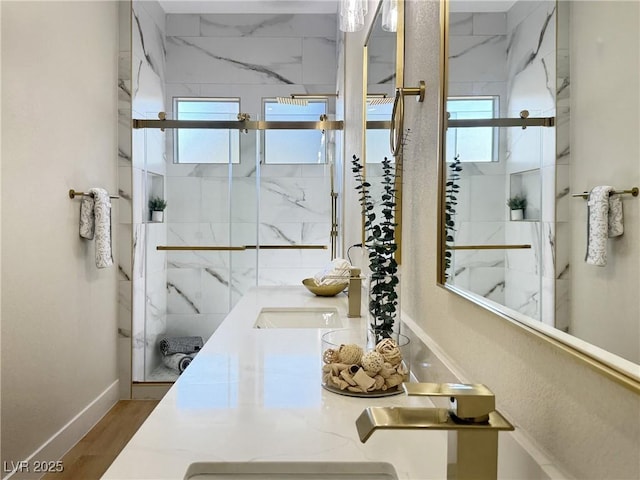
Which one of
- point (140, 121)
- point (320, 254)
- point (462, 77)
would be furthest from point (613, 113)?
point (320, 254)

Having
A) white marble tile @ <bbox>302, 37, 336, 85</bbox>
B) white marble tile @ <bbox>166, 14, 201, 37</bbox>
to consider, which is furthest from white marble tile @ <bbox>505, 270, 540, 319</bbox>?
white marble tile @ <bbox>166, 14, 201, 37</bbox>

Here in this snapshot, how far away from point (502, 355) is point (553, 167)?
325 mm

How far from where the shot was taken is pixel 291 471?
0.75 metres

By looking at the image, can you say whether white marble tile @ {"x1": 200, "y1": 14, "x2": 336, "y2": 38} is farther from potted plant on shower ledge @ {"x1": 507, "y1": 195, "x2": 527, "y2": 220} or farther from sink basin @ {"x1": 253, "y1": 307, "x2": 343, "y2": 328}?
potted plant on shower ledge @ {"x1": 507, "y1": 195, "x2": 527, "y2": 220}

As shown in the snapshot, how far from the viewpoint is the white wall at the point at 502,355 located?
483 mm

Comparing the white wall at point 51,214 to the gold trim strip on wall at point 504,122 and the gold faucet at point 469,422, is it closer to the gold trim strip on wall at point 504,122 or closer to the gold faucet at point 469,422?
the gold trim strip on wall at point 504,122

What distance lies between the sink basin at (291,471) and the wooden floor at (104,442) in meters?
2.03

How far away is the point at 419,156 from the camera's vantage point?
130 centimetres

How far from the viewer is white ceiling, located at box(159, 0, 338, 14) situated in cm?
436

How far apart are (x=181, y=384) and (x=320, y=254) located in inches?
134

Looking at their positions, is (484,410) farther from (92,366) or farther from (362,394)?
(92,366)

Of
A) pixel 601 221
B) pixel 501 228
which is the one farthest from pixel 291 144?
pixel 601 221

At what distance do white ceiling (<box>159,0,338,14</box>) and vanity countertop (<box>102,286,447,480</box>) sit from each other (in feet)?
12.4

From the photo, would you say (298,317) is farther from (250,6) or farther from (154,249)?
(250,6)
